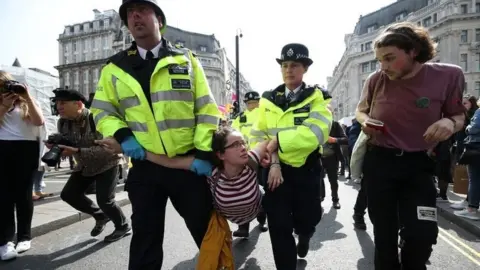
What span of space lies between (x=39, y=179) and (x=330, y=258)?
6.35 meters

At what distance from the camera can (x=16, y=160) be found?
4.02m

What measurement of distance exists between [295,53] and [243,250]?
2402 mm

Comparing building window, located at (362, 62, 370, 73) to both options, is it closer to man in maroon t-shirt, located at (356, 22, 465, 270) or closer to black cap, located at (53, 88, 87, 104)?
black cap, located at (53, 88, 87, 104)

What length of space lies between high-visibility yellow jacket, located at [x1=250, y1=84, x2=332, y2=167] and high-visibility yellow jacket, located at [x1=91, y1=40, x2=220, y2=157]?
2.34 ft

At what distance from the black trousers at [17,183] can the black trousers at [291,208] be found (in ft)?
9.44

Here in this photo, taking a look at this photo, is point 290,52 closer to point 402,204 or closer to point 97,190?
point 402,204

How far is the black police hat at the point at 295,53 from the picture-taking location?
3.21 metres

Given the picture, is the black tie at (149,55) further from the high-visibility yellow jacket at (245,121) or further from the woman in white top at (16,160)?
the high-visibility yellow jacket at (245,121)

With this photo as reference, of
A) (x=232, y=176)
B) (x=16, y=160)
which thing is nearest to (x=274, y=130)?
(x=232, y=176)

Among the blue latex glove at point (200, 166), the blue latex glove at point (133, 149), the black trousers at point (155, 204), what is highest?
the blue latex glove at point (133, 149)

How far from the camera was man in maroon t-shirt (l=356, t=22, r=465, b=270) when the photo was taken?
7.93ft

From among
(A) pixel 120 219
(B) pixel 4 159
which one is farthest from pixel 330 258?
(B) pixel 4 159

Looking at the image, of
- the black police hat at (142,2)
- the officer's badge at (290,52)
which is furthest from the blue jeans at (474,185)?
the black police hat at (142,2)

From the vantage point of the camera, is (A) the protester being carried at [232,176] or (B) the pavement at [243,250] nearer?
(A) the protester being carried at [232,176]
